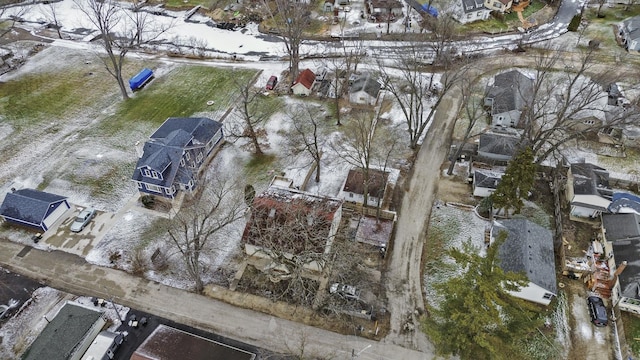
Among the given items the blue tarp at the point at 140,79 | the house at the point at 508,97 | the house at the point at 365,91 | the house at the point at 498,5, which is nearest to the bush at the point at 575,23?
the house at the point at 498,5

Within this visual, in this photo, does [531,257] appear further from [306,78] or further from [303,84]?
[306,78]

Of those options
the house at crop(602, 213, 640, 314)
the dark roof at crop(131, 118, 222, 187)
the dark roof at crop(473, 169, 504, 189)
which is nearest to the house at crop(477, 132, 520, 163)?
the dark roof at crop(473, 169, 504, 189)

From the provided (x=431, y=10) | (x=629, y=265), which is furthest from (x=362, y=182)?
(x=431, y=10)

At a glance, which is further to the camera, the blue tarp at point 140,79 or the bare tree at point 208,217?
the blue tarp at point 140,79

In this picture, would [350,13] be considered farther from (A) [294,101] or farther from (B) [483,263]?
(B) [483,263]

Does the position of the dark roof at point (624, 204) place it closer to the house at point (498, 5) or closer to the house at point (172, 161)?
the house at point (172, 161)
